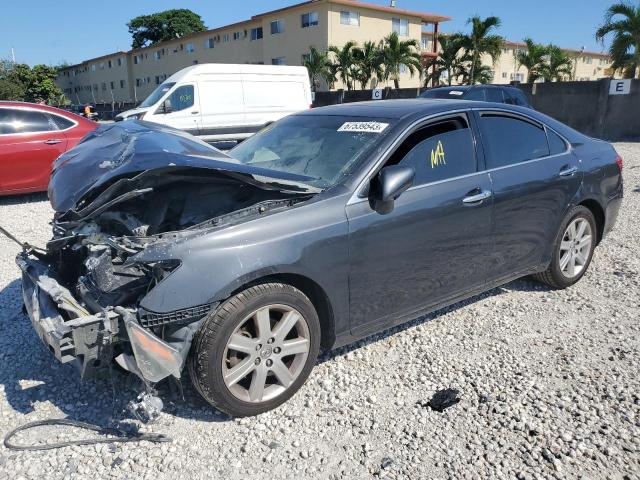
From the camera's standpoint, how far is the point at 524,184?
13.0 feet

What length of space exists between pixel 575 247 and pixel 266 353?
10.4ft

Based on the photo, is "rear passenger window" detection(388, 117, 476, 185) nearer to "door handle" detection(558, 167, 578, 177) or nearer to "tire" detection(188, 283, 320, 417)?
"door handle" detection(558, 167, 578, 177)

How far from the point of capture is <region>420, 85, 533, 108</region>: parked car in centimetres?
1294

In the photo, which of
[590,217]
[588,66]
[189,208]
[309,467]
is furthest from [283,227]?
[588,66]

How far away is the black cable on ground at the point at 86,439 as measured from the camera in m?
2.70

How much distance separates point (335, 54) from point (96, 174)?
33883 millimetres

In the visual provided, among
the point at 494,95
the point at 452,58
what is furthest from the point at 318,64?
the point at 494,95

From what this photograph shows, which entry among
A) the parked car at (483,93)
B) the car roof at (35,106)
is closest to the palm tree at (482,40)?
the parked car at (483,93)

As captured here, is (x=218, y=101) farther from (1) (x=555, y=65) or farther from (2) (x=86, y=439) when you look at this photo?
(1) (x=555, y=65)

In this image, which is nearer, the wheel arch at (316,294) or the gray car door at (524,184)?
the wheel arch at (316,294)

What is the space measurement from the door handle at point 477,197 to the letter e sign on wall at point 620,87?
54.8ft

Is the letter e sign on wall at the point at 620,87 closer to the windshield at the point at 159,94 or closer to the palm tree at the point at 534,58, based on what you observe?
the windshield at the point at 159,94

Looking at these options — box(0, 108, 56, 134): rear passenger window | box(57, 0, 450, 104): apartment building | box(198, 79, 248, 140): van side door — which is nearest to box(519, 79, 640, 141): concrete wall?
box(198, 79, 248, 140): van side door

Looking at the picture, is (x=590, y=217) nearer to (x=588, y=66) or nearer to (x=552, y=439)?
(x=552, y=439)
